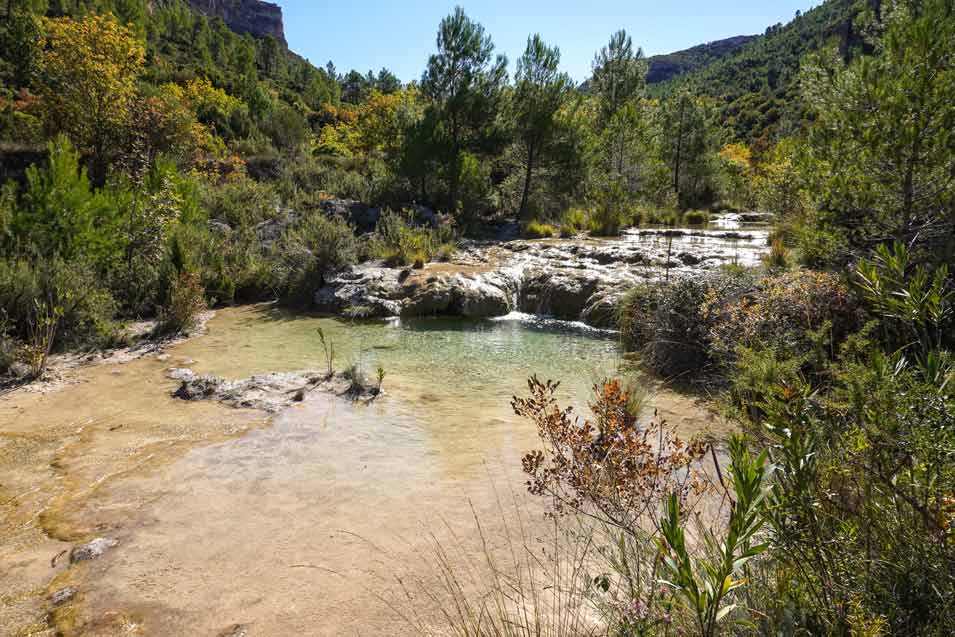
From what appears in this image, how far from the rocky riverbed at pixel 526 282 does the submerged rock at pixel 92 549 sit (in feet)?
22.7

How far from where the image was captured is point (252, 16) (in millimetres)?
130000

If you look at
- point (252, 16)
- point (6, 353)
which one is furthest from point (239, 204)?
point (252, 16)

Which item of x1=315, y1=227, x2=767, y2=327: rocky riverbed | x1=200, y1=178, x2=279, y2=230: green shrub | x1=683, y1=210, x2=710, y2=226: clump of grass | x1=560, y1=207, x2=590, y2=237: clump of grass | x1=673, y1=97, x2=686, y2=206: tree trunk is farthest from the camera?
x1=673, y1=97, x2=686, y2=206: tree trunk

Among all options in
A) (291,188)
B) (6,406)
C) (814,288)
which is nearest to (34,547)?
(6,406)

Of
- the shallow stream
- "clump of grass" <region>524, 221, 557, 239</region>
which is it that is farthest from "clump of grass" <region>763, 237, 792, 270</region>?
"clump of grass" <region>524, 221, 557, 239</region>

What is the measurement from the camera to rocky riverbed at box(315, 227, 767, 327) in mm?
9609

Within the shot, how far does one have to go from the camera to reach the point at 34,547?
9.04ft

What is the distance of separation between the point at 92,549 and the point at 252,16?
16175 centimetres

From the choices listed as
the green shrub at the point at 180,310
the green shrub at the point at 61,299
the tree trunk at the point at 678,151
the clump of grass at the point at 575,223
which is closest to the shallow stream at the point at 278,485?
the green shrub at the point at 61,299

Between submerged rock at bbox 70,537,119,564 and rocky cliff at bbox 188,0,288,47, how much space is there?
492ft

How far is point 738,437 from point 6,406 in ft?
20.9

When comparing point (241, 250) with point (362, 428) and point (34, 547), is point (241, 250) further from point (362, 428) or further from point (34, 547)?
point (34, 547)

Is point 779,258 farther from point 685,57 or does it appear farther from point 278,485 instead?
point 685,57

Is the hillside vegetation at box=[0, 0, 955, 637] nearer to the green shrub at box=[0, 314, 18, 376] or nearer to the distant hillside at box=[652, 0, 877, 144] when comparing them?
the green shrub at box=[0, 314, 18, 376]
